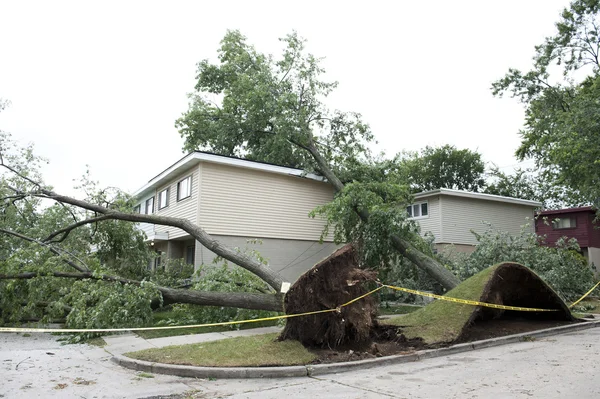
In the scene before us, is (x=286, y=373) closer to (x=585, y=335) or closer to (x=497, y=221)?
(x=585, y=335)

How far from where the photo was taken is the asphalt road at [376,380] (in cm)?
506

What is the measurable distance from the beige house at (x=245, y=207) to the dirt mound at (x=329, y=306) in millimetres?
8683

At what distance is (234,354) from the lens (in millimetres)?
6875

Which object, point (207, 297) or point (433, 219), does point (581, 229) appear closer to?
point (433, 219)

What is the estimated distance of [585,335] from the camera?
9031mm

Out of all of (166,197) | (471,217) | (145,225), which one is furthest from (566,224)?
(145,225)

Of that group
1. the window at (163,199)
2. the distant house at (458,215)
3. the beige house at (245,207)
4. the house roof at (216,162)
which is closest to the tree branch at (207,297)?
the beige house at (245,207)

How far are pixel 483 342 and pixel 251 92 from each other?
14.4m

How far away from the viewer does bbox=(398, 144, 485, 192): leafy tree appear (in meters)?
41.8

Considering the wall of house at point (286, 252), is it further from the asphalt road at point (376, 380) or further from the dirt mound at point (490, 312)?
the asphalt road at point (376, 380)

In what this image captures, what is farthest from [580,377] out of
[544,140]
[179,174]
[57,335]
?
[544,140]

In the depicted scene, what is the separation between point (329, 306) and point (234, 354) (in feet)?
5.62

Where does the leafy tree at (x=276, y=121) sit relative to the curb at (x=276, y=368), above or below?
above

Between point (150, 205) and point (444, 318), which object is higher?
point (150, 205)
